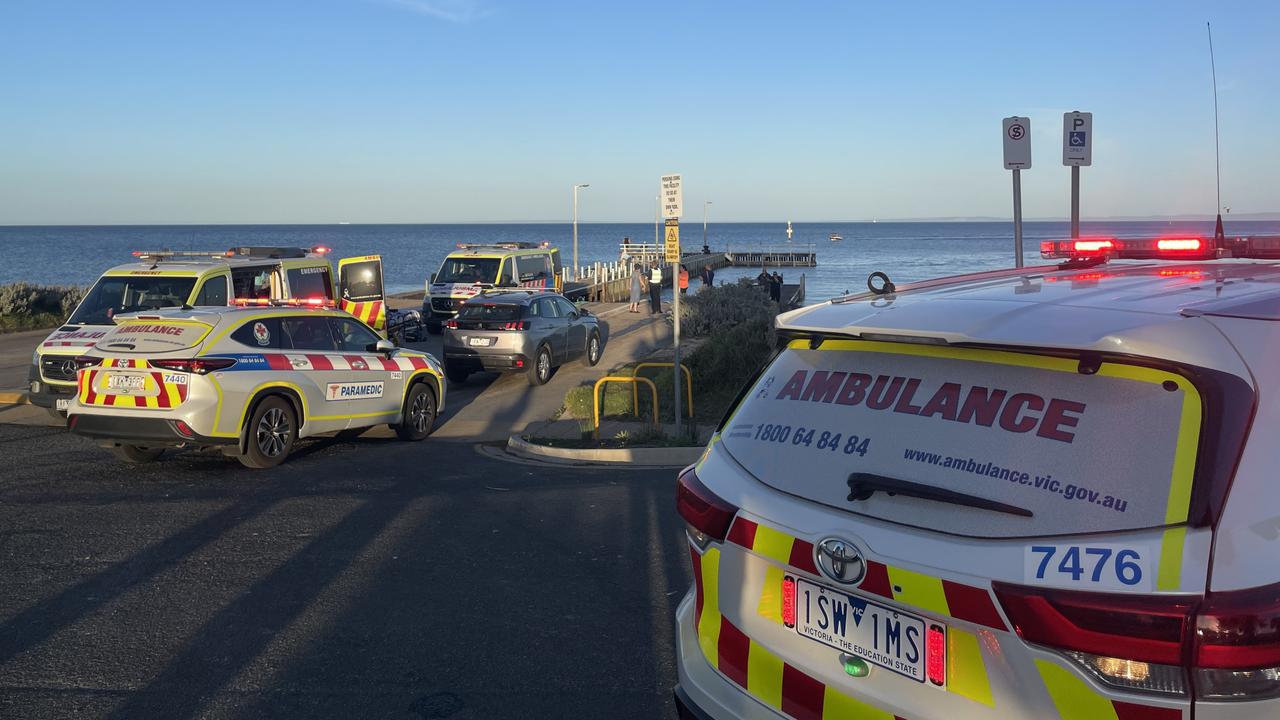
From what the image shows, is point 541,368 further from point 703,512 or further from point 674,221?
point 703,512

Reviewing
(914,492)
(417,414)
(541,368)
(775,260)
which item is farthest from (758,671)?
(775,260)

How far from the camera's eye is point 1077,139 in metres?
8.71

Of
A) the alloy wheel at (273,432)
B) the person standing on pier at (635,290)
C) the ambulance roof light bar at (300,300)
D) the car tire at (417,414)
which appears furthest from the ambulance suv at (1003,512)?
the person standing on pier at (635,290)

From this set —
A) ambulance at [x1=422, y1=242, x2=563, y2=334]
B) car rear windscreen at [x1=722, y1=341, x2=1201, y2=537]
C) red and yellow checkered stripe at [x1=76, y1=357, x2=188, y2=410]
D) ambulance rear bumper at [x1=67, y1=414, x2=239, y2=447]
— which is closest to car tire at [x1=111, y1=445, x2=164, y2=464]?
ambulance rear bumper at [x1=67, y1=414, x2=239, y2=447]

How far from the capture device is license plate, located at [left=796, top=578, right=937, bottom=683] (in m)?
2.58

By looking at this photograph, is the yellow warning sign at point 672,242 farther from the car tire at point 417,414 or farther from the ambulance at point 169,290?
the ambulance at point 169,290

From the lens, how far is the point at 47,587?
20.2ft

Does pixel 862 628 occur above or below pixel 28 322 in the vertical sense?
below

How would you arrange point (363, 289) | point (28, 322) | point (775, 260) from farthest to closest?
point (775, 260)
point (28, 322)
point (363, 289)

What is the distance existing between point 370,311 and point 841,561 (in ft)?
54.5

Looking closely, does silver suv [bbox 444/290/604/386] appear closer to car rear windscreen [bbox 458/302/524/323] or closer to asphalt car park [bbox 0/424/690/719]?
car rear windscreen [bbox 458/302/524/323]

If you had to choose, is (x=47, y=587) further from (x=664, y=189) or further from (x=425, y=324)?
(x=425, y=324)

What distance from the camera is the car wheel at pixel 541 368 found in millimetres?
17000

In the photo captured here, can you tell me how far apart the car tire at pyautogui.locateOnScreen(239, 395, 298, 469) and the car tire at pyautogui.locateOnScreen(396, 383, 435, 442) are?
5.43 ft
